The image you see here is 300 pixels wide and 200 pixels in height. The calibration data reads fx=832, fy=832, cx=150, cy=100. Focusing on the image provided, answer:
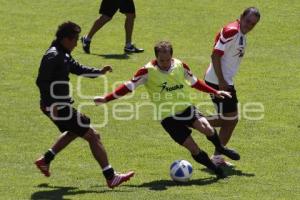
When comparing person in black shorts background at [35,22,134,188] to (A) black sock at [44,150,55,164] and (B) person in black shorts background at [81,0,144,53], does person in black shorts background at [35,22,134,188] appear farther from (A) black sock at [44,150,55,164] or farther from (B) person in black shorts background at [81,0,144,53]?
(B) person in black shorts background at [81,0,144,53]

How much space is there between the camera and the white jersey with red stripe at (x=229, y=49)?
37.1 feet

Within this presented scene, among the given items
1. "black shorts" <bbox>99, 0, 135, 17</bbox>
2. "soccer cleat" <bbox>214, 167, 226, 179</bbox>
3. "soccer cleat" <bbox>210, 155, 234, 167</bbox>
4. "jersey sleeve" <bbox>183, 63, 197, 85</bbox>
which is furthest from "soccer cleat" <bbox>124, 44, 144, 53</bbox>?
"soccer cleat" <bbox>214, 167, 226, 179</bbox>

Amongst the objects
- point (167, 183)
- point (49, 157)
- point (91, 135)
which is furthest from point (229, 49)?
point (49, 157)

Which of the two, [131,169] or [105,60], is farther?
[105,60]

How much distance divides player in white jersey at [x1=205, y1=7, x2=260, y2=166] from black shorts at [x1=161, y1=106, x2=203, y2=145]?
0.82m

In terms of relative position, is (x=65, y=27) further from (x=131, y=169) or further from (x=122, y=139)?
(x=122, y=139)

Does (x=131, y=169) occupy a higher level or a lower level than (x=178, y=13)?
lower

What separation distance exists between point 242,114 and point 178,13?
814cm

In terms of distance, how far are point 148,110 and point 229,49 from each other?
138 inches

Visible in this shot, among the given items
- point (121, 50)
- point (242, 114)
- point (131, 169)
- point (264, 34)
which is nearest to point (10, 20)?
point (121, 50)

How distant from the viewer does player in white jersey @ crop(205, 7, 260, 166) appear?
11.3 m

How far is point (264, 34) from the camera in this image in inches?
799

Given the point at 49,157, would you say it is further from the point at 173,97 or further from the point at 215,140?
the point at 215,140

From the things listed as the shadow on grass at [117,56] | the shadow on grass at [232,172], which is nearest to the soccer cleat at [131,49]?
the shadow on grass at [117,56]
